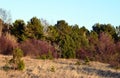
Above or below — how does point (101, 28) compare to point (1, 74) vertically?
above

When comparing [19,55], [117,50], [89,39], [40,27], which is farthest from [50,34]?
[19,55]

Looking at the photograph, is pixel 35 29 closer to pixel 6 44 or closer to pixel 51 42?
pixel 51 42

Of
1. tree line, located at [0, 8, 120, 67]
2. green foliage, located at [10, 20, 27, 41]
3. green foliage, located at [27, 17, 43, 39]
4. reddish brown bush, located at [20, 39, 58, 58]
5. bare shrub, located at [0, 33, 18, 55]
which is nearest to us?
reddish brown bush, located at [20, 39, 58, 58]

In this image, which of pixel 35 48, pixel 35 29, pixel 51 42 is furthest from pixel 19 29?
pixel 35 48

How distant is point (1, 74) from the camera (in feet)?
49.0

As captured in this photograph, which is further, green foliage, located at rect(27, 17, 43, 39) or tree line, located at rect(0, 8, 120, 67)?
green foliage, located at rect(27, 17, 43, 39)

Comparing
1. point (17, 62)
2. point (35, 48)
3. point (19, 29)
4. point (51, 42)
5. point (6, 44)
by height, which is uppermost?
point (19, 29)

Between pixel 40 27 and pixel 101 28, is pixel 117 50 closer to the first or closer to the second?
pixel 40 27

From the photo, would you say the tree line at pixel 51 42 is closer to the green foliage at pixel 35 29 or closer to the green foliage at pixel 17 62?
the green foliage at pixel 35 29

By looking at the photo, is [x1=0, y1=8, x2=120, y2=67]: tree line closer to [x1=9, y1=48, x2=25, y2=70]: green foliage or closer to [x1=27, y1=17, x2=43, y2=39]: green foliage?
[x1=27, y1=17, x2=43, y2=39]: green foliage

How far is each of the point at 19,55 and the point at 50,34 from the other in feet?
97.4

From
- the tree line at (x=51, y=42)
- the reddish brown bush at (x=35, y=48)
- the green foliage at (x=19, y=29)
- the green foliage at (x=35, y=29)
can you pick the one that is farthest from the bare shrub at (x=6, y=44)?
the green foliage at (x=35, y=29)

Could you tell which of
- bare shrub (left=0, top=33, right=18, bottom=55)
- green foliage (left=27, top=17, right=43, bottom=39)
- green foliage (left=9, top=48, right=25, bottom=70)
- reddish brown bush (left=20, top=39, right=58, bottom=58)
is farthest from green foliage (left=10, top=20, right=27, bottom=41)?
green foliage (left=9, top=48, right=25, bottom=70)

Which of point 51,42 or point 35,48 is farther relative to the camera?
point 51,42
